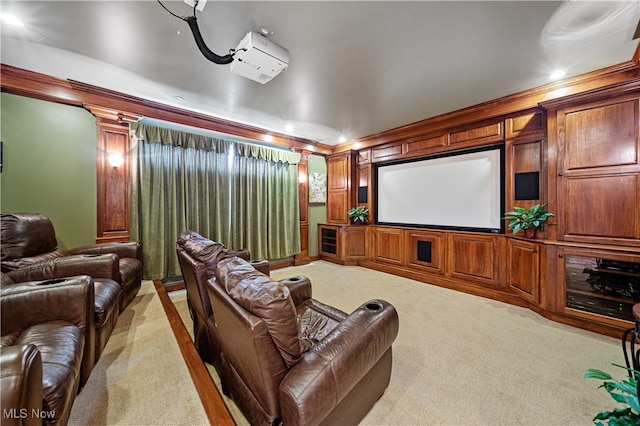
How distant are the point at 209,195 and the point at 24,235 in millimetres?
2040

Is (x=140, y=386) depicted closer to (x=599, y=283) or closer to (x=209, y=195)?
(x=209, y=195)

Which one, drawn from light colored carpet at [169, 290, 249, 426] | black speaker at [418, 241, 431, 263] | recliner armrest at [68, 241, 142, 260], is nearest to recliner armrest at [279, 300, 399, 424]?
light colored carpet at [169, 290, 249, 426]

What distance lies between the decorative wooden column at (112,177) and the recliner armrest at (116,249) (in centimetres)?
26

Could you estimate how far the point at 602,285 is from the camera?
8.10 feet

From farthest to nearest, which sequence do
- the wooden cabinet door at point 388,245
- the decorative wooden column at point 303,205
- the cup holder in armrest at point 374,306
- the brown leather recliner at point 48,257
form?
the decorative wooden column at point 303,205 < the wooden cabinet door at point 388,245 < the brown leather recliner at point 48,257 < the cup holder in armrest at point 374,306

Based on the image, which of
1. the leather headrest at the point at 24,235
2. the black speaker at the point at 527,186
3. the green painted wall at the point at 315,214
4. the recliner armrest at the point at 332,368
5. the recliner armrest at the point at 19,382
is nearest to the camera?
the recliner armrest at the point at 19,382

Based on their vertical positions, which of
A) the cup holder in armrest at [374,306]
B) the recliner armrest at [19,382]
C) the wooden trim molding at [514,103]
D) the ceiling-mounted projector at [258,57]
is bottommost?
the cup holder in armrest at [374,306]

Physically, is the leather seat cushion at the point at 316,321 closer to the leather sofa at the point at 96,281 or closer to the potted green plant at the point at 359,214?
the leather sofa at the point at 96,281

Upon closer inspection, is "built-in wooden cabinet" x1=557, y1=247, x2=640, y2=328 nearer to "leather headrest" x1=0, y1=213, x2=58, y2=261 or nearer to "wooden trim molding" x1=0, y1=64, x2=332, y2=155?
"wooden trim molding" x1=0, y1=64, x2=332, y2=155

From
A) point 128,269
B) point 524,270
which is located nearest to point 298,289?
point 128,269

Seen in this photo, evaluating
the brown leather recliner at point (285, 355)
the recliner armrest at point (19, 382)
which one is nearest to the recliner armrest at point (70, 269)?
the brown leather recliner at point (285, 355)

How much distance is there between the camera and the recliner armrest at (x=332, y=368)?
1.01 meters

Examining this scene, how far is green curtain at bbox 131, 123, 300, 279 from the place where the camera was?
3455mm

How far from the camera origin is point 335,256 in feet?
17.6
